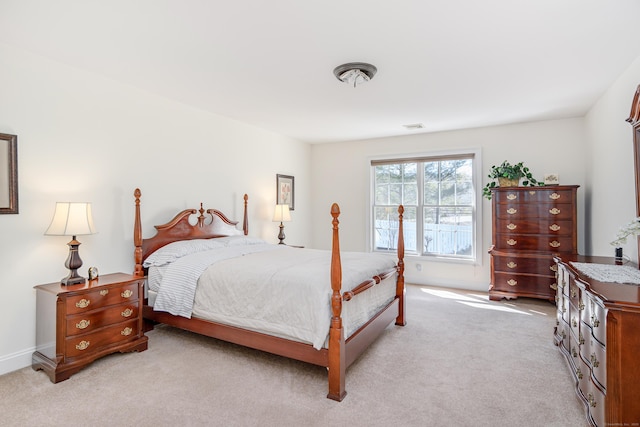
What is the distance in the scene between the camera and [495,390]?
231 cm

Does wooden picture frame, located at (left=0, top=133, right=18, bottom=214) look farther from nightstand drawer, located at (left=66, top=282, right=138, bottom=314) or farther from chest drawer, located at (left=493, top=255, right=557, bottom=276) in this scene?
chest drawer, located at (left=493, top=255, right=557, bottom=276)

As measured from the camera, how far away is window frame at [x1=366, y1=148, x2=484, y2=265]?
5.08m

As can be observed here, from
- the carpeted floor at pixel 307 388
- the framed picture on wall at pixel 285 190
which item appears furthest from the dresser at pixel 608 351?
the framed picture on wall at pixel 285 190

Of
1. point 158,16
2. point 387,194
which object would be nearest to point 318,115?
point 387,194

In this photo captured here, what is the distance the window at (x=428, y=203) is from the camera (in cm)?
525

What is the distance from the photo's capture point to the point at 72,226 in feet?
8.51

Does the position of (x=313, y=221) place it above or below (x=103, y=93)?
below

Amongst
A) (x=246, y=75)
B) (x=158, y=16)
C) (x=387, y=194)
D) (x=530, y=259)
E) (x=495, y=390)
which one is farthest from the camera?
(x=387, y=194)

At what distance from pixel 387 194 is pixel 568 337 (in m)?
3.62

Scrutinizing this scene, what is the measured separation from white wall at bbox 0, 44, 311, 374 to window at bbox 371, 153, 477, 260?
2.58 m

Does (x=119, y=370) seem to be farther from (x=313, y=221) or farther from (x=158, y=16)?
(x=313, y=221)

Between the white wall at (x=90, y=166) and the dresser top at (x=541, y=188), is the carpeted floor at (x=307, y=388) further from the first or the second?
the dresser top at (x=541, y=188)

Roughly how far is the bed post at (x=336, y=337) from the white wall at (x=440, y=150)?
3578 millimetres

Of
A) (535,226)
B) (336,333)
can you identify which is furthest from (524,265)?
(336,333)
